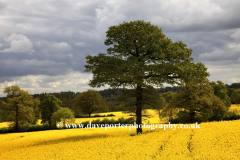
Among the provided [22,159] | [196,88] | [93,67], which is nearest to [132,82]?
[93,67]

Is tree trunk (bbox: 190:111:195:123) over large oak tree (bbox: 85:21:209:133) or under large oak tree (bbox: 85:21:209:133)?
under

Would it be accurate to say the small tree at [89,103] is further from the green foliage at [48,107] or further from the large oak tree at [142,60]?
the large oak tree at [142,60]

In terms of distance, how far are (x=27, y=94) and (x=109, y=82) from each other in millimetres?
34339

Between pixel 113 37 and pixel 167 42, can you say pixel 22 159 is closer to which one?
pixel 113 37

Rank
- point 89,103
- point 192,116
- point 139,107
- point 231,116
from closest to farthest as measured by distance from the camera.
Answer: point 139,107
point 192,116
point 231,116
point 89,103

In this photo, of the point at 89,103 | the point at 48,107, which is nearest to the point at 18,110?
the point at 48,107

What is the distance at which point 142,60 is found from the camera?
21.2 metres

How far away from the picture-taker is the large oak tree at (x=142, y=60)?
19219 mm

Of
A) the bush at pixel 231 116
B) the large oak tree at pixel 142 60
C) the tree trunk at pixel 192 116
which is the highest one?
the large oak tree at pixel 142 60

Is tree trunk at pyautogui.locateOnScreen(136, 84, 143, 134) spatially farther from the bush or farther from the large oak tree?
the bush

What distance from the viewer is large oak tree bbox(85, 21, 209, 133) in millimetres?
19219

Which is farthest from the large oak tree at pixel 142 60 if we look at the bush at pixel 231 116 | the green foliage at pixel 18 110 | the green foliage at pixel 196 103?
the green foliage at pixel 18 110

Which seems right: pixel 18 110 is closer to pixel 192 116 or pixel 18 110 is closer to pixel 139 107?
pixel 139 107

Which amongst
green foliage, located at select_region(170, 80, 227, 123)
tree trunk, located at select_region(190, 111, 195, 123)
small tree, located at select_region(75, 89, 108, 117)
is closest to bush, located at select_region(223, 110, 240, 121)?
green foliage, located at select_region(170, 80, 227, 123)
